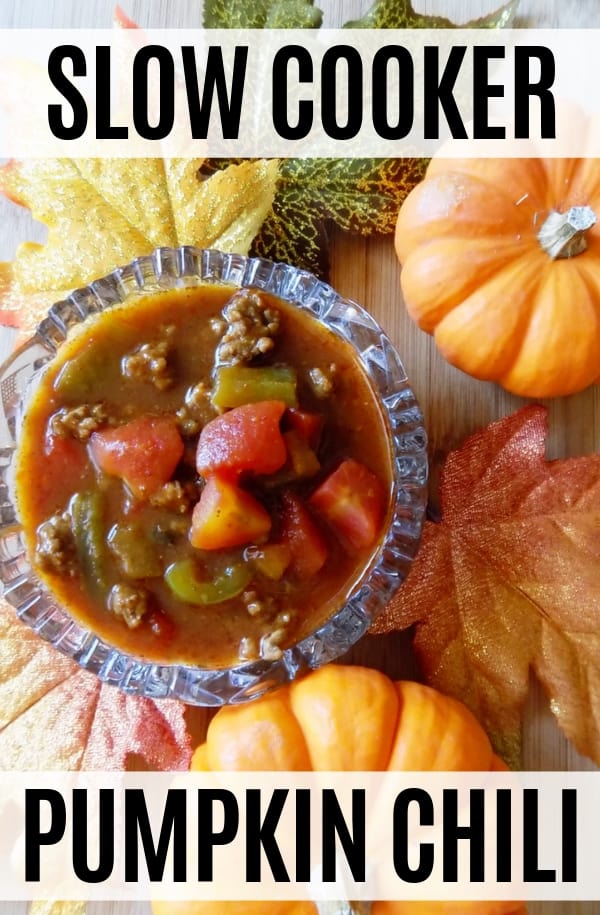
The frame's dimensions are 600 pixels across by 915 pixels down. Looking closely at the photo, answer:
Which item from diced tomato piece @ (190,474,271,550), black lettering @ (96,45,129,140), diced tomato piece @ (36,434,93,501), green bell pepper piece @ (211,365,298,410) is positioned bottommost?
diced tomato piece @ (190,474,271,550)

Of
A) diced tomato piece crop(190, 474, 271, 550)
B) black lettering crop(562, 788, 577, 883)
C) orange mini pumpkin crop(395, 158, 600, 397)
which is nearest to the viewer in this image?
diced tomato piece crop(190, 474, 271, 550)

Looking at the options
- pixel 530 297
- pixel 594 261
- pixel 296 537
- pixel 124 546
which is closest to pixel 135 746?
pixel 124 546

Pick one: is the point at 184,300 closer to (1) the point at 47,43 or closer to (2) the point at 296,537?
(2) the point at 296,537

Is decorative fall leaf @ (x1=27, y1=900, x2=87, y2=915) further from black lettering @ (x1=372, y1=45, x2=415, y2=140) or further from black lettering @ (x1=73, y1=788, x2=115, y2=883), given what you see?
black lettering @ (x1=372, y1=45, x2=415, y2=140)

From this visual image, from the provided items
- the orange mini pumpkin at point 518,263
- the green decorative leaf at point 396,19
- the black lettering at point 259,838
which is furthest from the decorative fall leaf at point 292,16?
the black lettering at point 259,838

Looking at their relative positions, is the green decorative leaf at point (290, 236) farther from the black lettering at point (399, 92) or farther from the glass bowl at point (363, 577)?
the black lettering at point (399, 92)

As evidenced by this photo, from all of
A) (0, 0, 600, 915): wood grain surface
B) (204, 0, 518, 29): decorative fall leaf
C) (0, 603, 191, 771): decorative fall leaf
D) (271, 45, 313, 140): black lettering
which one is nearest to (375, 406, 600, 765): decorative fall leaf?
(0, 0, 600, 915): wood grain surface
